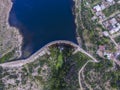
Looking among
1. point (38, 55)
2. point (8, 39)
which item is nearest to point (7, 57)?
point (8, 39)

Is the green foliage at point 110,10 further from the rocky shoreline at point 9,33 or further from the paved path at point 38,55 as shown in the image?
the rocky shoreline at point 9,33

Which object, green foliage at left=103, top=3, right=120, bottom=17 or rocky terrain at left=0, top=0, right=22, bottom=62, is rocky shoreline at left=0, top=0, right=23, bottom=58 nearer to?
rocky terrain at left=0, top=0, right=22, bottom=62

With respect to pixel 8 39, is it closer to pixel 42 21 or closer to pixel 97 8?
pixel 42 21

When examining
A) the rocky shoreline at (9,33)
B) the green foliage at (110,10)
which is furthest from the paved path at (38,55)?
the green foliage at (110,10)

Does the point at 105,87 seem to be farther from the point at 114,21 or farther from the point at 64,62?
the point at 114,21

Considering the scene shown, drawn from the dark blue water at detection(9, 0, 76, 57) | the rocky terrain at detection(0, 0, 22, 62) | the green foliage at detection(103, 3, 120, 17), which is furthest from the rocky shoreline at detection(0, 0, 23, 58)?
the green foliage at detection(103, 3, 120, 17)

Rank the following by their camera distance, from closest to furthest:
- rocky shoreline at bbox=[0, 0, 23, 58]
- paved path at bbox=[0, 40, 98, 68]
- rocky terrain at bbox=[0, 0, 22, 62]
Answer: paved path at bbox=[0, 40, 98, 68] → rocky terrain at bbox=[0, 0, 22, 62] → rocky shoreline at bbox=[0, 0, 23, 58]

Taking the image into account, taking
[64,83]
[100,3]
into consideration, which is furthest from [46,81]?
[100,3]
